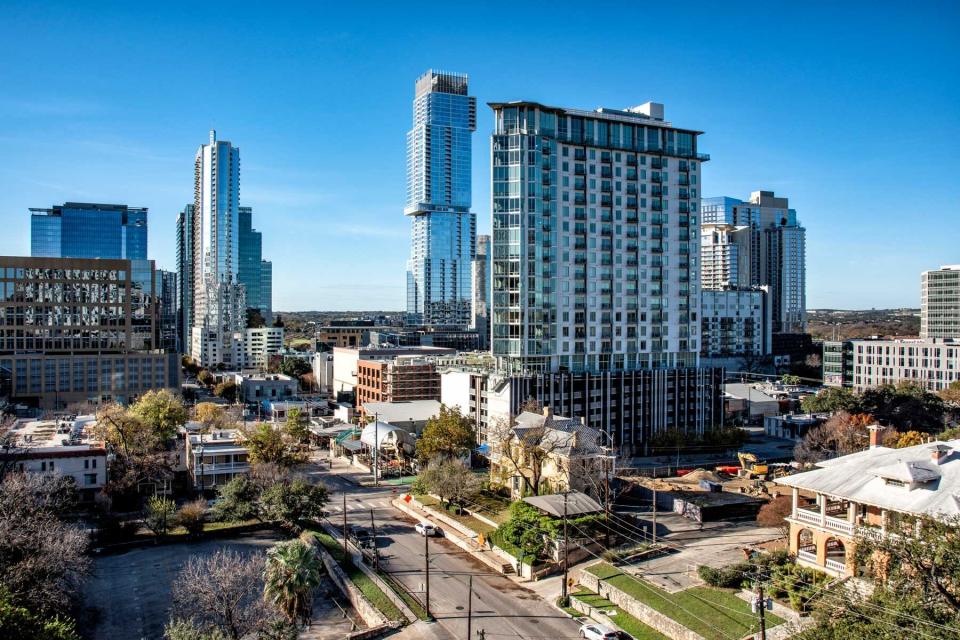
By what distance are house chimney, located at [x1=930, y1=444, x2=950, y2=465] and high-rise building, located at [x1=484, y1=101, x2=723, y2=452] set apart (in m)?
39.4

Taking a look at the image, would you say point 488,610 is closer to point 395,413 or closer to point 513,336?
point 513,336

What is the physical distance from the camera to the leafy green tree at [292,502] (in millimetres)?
46188

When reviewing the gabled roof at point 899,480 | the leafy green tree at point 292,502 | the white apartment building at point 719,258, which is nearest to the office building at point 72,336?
the leafy green tree at point 292,502

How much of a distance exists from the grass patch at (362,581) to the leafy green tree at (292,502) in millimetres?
1523

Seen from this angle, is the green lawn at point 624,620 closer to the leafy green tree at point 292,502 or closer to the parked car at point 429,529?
the parked car at point 429,529

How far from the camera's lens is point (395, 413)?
7681cm

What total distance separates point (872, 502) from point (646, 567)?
12556mm

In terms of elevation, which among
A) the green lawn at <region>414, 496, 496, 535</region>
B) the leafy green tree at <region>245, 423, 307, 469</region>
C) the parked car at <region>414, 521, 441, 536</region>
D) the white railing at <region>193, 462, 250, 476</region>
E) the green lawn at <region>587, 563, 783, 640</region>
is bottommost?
the parked car at <region>414, 521, 441, 536</region>

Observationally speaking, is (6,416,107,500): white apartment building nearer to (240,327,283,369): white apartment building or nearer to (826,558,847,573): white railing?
(826,558,847,573): white railing

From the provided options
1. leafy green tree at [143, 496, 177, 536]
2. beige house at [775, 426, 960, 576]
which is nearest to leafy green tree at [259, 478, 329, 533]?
leafy green tree at [143, 496, 177, 536]

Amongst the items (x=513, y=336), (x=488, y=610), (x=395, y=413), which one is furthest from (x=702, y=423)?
(x=488, y=610)

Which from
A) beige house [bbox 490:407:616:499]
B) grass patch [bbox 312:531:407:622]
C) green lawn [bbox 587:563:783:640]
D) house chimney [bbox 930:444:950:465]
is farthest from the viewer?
beige house [bbox 490:407:616:499]

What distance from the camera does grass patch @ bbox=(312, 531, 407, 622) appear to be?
3412 centimetres

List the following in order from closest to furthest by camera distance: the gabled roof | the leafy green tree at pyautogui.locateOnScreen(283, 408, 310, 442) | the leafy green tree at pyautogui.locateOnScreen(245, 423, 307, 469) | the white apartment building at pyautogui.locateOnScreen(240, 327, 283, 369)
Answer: the gabled roof → the leafy green tree at pyautogui.locateOnScreen(245, 423, 307, 469) → the leafy green tree at pyautogui.locateOnScreen(283, 408, 310, 442) → the white apartment building at pyautogui.locateOnScreen(240, 327, 283, 369)
